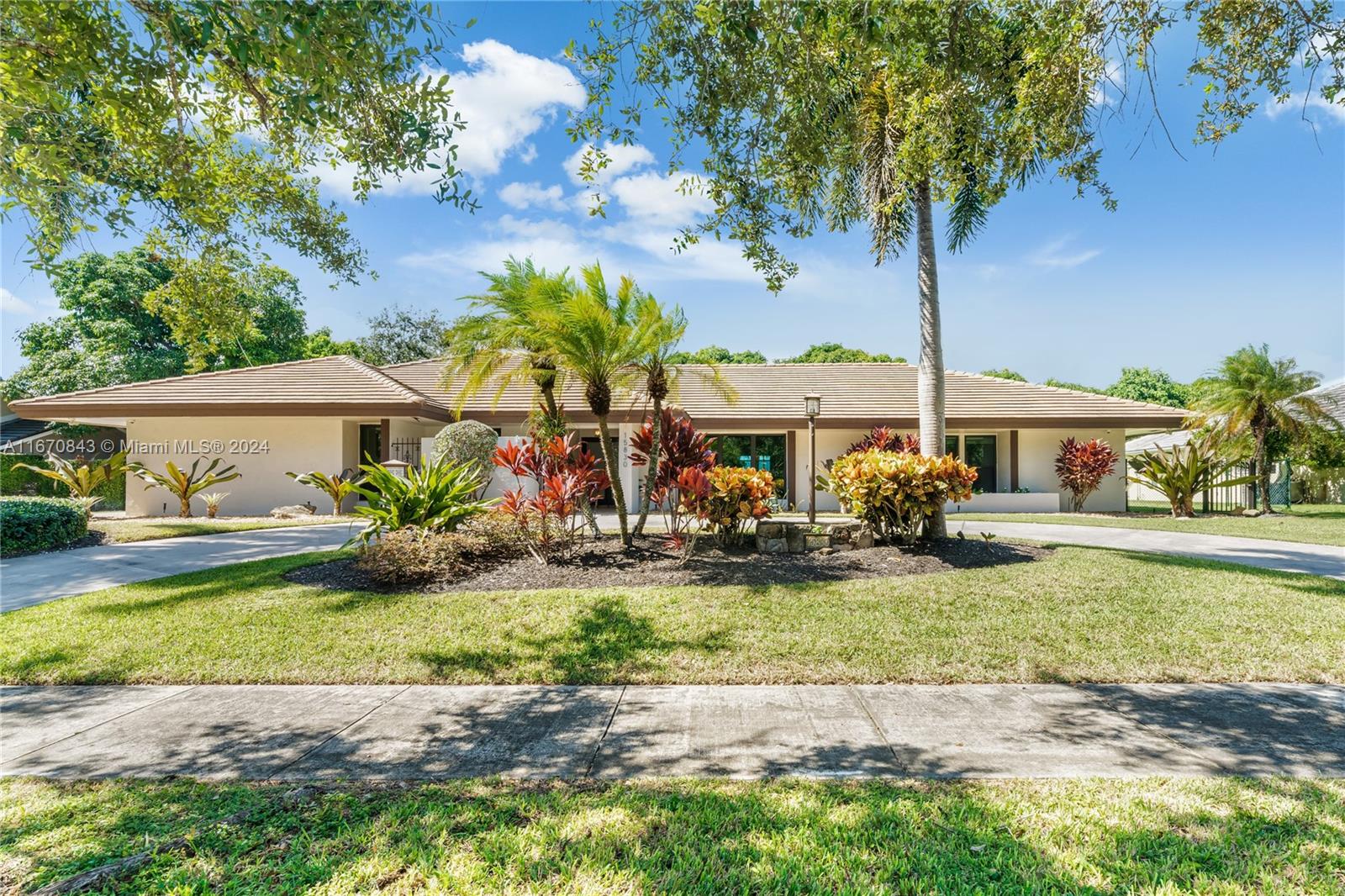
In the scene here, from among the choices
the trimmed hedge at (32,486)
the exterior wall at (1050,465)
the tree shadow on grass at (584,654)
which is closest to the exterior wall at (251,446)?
the trimmed hedge at (32,486)

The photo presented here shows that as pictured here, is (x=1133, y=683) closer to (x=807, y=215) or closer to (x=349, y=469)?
(x=807, y=215)

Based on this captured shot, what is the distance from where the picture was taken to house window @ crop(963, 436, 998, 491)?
19.5 metres

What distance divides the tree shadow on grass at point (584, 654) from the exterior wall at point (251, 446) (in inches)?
565

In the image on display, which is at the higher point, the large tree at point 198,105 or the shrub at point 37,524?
the large tree at point 198,105

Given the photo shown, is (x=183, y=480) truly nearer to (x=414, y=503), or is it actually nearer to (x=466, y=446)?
(x=466, y=446)

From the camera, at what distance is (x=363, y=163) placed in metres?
5.74

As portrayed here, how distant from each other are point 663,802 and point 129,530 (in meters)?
13.9

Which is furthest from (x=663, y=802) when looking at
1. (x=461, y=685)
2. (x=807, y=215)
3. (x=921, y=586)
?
(x=807, y=215)

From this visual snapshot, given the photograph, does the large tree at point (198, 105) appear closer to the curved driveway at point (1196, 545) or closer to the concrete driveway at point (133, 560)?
the concrete driveway at point (133, 560)

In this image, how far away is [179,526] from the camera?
12641 mm

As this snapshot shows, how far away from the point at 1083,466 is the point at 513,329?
705 inches

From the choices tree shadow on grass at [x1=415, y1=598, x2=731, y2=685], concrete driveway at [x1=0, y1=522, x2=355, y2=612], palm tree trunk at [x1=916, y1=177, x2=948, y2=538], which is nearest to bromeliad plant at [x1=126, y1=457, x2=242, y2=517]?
concrete driveway at [x1=0, y1=522, x2=355, y2=612]

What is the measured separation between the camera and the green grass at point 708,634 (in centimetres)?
479

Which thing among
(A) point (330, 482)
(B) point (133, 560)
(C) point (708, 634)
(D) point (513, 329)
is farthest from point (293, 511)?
(C) point (708, 634)
